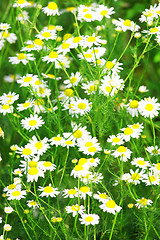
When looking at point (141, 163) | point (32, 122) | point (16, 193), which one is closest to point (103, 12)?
point (32, 122)

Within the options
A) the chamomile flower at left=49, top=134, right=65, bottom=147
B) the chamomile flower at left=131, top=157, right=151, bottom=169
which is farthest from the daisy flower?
the chamomile flower at left=49, top=134, right=65, bottom=147

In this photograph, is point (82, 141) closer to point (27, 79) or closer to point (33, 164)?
point (33, 164)

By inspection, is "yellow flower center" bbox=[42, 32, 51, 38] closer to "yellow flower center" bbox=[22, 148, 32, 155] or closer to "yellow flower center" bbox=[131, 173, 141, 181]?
"yellow flower center" bbox=[22, 148, 32, 155]

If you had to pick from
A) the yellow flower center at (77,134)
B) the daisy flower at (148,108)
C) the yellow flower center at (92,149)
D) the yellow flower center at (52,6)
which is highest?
the yellow flower center at (52,6)

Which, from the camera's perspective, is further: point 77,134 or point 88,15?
point 88,15

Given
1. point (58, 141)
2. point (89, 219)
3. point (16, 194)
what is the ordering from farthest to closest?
point (58, 141) → point (16, 194) → point (89, 219)

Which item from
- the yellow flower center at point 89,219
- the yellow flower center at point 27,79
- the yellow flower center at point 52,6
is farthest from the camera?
the yellow flower center at point 52,6

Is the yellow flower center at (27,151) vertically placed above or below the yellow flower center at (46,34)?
below

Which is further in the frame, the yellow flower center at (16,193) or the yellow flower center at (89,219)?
the yellow flower center at (16,193)

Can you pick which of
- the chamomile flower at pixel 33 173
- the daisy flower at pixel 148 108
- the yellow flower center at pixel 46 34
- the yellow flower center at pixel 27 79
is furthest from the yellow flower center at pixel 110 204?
the yellow flower center at pixel 46 34

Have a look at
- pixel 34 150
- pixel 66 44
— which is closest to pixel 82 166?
pixel 34 150

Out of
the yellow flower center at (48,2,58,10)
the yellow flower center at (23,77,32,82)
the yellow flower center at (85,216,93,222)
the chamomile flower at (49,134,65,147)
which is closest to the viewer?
the yellow flower center at (85,216,93,222)

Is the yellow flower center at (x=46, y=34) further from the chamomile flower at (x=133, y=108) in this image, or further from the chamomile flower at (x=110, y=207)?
the chamomile flower at (x=110, y=207)
